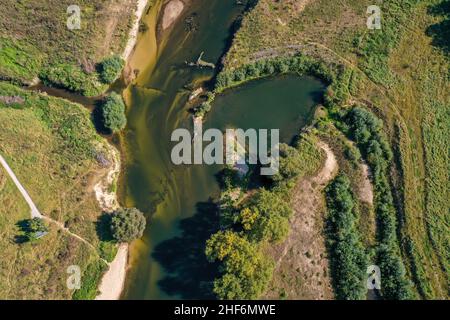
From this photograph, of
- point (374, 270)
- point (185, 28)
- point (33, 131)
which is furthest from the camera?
point (185, 28)

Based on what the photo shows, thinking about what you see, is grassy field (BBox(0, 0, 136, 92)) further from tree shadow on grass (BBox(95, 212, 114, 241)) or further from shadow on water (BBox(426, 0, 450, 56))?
shadow on water (BBox(426, 0, 450, 56))

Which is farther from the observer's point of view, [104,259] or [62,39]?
[62,39]

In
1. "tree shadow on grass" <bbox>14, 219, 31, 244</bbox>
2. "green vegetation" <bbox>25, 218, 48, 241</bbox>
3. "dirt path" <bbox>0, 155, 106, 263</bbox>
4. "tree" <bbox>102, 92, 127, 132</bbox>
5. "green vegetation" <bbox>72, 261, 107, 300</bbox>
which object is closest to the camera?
"green vegetation" <bbox>25, 218, 48, 241</bbox>

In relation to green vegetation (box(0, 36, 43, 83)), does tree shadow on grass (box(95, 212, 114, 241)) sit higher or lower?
lower

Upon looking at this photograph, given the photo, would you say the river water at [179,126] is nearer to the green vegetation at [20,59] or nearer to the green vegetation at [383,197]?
the green vegetation at [383,197]

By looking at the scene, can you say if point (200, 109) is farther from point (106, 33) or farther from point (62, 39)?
point (62, 39)

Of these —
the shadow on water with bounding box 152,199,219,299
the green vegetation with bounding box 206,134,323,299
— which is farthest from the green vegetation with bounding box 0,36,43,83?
the green vegetation with bounding box 206,134,323,299

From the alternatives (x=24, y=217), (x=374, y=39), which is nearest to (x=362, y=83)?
(x=374, y=39)

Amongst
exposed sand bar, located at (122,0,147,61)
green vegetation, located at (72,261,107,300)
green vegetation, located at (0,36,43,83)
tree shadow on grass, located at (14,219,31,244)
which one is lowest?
green vegetation, located at (72,261,107,300)
